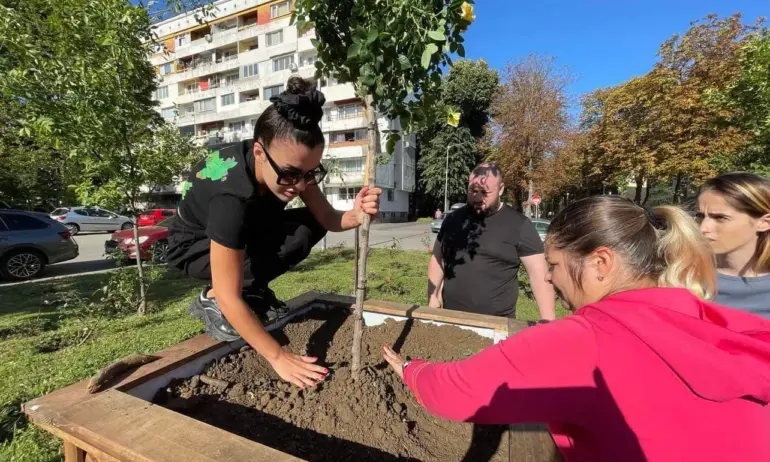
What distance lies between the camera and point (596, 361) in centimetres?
87

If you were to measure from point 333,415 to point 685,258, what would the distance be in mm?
1407

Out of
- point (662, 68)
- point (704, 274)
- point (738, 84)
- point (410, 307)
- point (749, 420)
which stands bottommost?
point (410, 307)

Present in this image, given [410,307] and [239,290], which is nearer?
[239,290]

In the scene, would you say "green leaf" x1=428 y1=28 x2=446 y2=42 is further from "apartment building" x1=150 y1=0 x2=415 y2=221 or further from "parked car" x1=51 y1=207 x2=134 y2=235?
"apartment building" x1=150 y1=0 x2=415 y2=221

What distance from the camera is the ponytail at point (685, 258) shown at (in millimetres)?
1097

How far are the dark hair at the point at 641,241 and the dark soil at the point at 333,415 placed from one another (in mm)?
868

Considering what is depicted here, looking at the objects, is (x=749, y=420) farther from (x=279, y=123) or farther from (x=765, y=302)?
(x=765, y=302)

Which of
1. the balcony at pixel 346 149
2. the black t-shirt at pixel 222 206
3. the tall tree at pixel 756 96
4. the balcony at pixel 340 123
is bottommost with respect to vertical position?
the black t-shirt at pixel 222 206

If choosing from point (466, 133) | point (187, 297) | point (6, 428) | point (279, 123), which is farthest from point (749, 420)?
point (466, 133)

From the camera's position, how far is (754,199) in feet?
7.31

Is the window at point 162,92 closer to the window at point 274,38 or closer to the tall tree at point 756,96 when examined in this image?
the window at point 274,38

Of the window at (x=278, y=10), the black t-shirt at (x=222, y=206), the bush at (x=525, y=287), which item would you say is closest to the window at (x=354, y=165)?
the window at (x=278, y=10)

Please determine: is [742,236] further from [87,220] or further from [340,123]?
[340,123]

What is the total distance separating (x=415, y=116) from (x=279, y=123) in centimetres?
70
